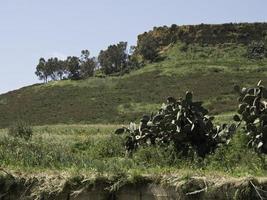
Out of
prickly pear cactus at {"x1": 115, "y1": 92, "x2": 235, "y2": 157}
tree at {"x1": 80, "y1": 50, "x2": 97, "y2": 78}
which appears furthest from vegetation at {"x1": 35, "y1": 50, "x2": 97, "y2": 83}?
prickly pear cactus at {"x1": 115, "y1": 92, "x2": 235, "y2": 157}

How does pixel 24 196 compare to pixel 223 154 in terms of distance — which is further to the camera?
pixel 223 154

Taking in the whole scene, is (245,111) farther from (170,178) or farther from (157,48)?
(157,48)

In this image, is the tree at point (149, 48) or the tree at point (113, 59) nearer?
the tree at point (149, 48)

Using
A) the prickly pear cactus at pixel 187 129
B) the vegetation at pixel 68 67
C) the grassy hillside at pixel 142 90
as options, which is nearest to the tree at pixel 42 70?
the vegetation at pixel 68 67

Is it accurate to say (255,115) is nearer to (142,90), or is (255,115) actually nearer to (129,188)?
(129,188)

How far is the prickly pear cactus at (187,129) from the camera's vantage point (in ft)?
34.0

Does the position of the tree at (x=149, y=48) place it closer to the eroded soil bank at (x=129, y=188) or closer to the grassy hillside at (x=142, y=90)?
the grassy hillside at (x=142, y=90)

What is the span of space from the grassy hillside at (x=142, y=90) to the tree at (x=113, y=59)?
9.27m

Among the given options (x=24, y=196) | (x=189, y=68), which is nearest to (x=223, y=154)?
(x=24, y=196)

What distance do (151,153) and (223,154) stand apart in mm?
1367

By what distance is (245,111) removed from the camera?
9992 millimetres

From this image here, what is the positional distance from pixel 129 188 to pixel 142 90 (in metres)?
63.7

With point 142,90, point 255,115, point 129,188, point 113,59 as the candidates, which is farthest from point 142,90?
point 129,188

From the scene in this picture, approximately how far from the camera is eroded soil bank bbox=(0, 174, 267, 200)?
256 inches
